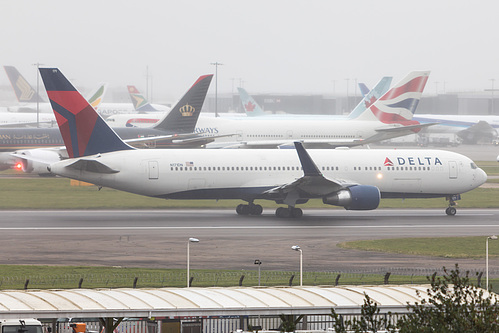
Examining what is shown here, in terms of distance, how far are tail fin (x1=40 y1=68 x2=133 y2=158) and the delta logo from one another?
17860mm

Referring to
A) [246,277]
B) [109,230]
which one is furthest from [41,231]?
[246,277]

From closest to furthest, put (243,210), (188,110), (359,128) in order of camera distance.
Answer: (243,210) → (188,110) → (359,128)

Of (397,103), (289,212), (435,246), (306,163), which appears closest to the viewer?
(435,246)

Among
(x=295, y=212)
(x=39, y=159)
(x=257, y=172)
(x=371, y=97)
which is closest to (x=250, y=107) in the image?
(x=371, y=97)

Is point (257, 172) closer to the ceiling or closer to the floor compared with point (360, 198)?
closer to the ceiling

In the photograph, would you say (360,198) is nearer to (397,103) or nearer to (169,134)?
(169,134)

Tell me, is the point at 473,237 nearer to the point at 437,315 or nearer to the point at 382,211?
the point at 382,211

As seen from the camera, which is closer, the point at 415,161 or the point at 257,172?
the point at 257,172

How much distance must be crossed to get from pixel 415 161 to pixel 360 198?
6824 millimetres

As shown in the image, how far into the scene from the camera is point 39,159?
72.1 m

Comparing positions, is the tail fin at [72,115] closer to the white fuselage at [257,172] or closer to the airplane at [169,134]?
the white fuselage at [257,172]

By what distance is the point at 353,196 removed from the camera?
155ft

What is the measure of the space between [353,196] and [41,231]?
56.8 feet

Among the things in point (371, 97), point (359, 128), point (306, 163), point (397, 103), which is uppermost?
point (371, 97)
